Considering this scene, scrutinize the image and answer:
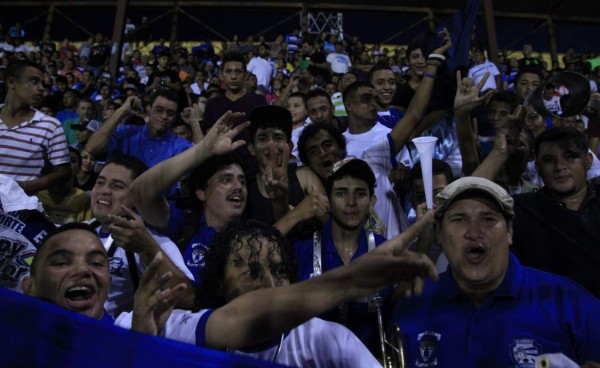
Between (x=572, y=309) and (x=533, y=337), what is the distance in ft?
Answer: 0.59

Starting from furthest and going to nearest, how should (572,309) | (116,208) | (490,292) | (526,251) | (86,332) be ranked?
(116,208), (526,251), (490,292), (572,309), (86,332)

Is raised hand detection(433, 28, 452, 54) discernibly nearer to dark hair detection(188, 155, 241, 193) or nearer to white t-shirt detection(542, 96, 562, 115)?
white t-shirt detection(542, 96, 562, 115)

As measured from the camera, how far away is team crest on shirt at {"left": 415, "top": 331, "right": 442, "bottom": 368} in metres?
2.58

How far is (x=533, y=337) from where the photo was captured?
2.47m

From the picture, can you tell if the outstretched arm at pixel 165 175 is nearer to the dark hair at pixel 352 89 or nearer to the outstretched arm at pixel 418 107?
the outstretched arm at pixel 418 107

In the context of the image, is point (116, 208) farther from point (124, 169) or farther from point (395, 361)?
point (395, 361)

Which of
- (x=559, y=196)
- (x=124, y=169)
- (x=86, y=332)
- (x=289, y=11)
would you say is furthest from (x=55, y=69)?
(x=86, y=332)

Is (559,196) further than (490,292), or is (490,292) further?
(559,196)

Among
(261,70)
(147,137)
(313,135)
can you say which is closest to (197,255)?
(313,135)

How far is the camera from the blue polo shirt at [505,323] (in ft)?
7.97

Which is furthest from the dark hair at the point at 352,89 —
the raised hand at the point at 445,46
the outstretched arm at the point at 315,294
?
the outstretched arm at the point at 315,294

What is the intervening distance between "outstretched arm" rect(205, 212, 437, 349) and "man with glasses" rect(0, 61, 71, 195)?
2.92 m

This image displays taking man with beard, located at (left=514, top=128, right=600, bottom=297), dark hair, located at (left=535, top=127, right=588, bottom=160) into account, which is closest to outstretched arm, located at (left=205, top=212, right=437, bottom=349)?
man with beard, located at (left=514, top=128, right=600, bottom=297)

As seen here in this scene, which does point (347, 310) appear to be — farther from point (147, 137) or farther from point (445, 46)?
point (147, 137)
